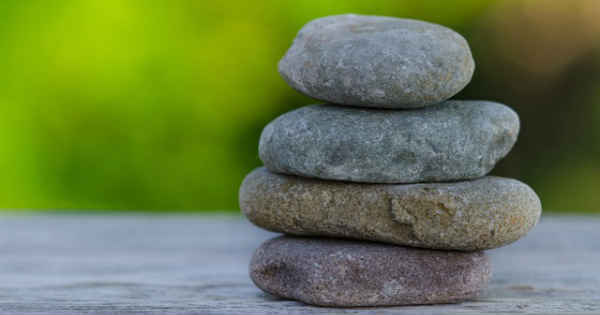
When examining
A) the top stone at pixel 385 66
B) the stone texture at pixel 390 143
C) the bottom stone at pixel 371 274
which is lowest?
the bottom stone at pixel 371 274

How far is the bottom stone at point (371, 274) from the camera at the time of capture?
2547mm

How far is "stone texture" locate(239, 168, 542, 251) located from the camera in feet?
8.22

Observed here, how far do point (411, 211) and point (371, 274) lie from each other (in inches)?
9.2

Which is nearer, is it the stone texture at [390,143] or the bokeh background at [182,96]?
the stone texture at [390,143]

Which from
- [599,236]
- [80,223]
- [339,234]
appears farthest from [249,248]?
[599,236]

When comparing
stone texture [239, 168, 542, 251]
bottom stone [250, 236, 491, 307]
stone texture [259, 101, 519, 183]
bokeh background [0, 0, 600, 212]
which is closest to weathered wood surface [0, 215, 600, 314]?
bottom stone [250, 236, 491, 307]

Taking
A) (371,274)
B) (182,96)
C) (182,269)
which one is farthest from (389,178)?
(182,96)

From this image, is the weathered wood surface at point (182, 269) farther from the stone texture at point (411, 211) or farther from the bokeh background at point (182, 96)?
the bokeh background at point (182, 96)

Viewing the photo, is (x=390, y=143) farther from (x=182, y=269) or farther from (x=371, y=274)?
(x=182, y=269)

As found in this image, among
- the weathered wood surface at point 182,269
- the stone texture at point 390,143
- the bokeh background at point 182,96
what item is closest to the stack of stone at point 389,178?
the stone texture at point 390,143

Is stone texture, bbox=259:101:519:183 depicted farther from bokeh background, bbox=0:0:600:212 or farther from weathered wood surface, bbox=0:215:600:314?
bokeh background, bbox=0:0:600:212

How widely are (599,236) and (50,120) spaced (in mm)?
3658

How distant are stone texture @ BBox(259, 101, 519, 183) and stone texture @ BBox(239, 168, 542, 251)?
0.05 metres

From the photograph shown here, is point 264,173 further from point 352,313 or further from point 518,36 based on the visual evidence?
point 518,36
